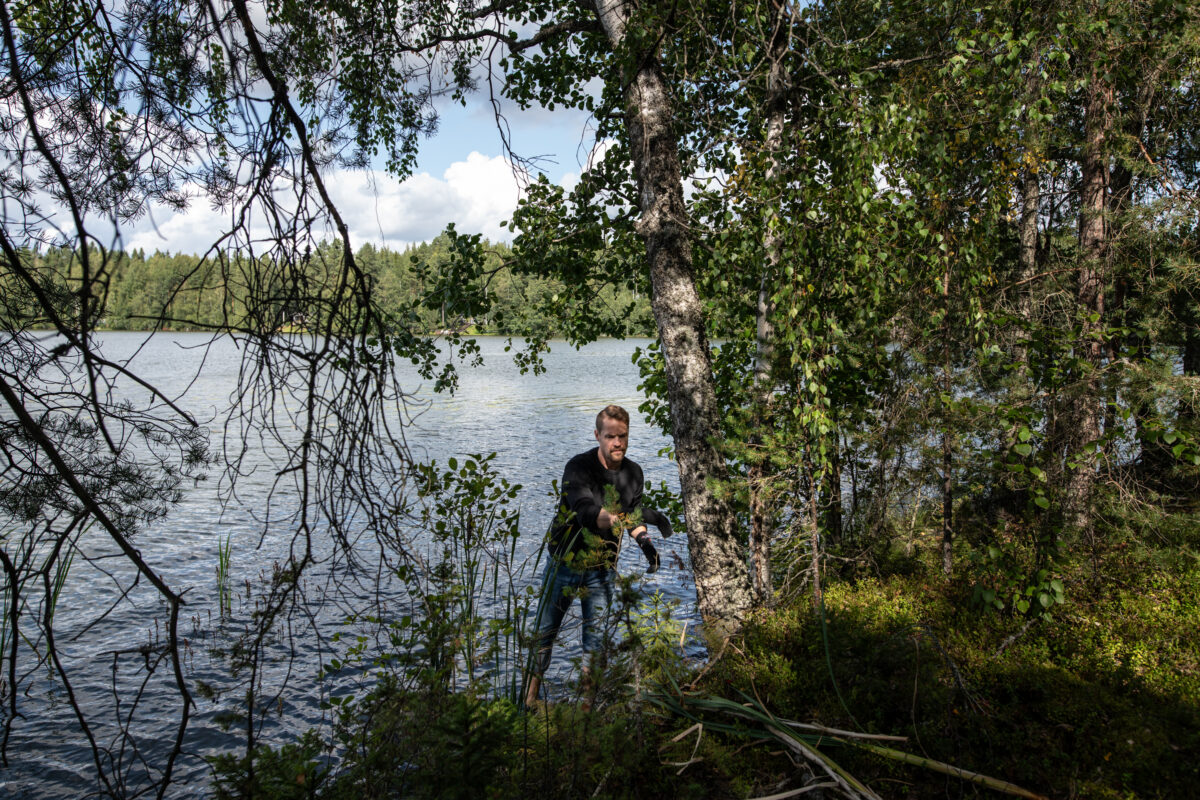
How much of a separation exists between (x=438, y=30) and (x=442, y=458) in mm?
10935

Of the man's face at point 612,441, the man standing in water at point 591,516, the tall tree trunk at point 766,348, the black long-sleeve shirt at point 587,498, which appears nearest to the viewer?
the man standing in water at point 591,516

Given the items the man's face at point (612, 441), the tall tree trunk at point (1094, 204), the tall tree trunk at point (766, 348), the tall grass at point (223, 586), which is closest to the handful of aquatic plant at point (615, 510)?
the man's face at point (612, 441)

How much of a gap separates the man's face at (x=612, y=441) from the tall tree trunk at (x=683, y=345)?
0.74 m

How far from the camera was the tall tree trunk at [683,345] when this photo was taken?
5.59 meters

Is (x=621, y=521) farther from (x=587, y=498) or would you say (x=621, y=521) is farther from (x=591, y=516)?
(x=587, y=498)

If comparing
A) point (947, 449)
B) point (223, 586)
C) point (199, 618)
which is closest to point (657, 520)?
point (947, 449)

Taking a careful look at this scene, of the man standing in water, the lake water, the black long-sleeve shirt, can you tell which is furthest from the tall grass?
the black long-sleeve shirt

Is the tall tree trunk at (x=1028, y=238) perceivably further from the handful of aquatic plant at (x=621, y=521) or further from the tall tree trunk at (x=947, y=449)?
the handful of aquatic plant at (x=621, y=521)

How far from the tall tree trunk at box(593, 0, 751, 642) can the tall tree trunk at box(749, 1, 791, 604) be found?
200 mm

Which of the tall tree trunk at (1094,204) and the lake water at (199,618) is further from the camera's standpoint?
the tall tree trunk at (1094,204)

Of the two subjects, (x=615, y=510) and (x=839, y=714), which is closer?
(x=615, y=510)

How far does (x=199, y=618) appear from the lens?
768cm

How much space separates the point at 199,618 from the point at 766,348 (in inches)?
257

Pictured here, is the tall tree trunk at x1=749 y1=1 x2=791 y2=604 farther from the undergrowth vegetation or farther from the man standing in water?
the man standing in water
